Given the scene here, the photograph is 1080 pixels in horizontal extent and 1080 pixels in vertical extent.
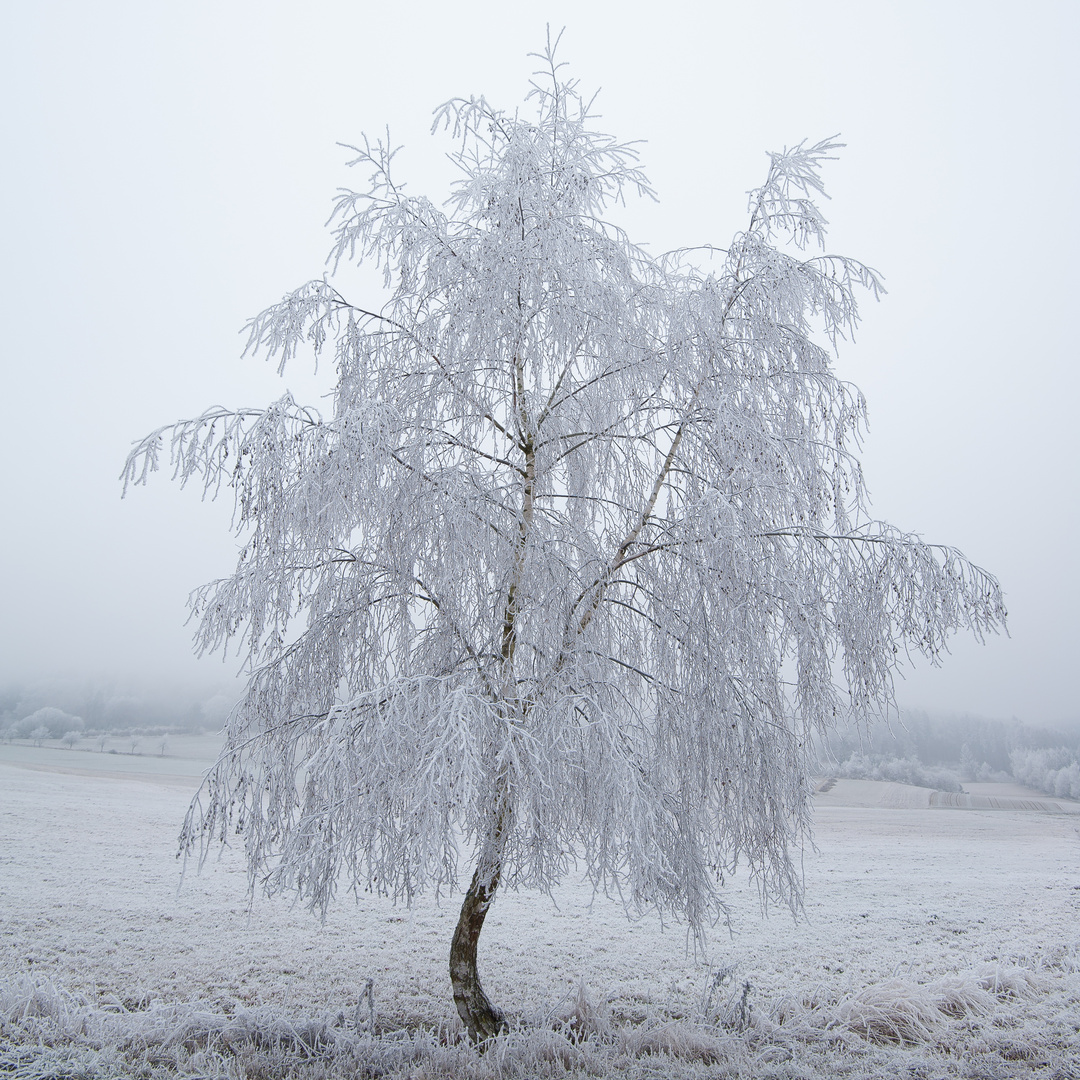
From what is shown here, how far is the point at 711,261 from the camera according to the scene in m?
4.70

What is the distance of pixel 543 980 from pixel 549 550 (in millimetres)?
4146

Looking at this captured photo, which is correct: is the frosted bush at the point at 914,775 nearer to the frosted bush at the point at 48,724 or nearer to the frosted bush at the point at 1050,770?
the frosted bush at the point at 1050,770

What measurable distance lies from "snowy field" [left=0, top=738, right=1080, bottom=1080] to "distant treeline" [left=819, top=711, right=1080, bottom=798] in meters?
3.96

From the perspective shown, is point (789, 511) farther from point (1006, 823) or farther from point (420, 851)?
point (1006, 823)

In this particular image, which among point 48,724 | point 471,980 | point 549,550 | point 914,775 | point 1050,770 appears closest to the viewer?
point 549,550

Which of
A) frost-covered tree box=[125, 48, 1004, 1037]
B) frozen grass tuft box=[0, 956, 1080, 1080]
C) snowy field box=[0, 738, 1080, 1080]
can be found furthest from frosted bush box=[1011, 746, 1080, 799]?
frost-covered tree box=[125, 48, 1004, 1037]

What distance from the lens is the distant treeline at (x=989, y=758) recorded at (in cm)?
1437

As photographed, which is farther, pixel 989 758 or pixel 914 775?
pixel 914 775

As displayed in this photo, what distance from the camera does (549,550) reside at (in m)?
4.13

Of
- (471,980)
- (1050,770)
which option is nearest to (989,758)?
(1050,770)

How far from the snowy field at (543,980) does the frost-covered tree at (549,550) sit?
0.96 metres

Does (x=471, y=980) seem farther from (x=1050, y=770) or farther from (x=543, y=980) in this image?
(x=1050, y=770)

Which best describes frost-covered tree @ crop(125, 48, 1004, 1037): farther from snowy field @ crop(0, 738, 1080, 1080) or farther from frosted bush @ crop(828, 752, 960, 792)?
frosted bush @ crop(828, 752, 960, 792)

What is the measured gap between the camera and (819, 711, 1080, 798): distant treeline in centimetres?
1437
